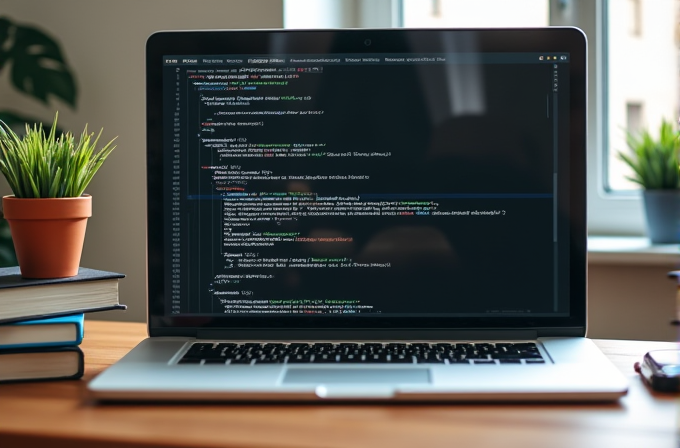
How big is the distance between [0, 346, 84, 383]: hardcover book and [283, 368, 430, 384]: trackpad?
251 millimetres

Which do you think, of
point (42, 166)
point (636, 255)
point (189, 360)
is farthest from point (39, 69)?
point (636, 255)

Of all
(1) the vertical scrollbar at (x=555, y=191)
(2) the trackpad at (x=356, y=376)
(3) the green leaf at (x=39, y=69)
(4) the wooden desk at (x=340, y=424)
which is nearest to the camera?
(4) the wooden desk at (x=340, y=424)

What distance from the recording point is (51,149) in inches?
34.6

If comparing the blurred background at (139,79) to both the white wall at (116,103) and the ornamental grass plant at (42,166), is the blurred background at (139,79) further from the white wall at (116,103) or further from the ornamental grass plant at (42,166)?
the ornamental grass plant at (42,166)

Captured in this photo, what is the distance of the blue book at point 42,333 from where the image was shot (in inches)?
31.6

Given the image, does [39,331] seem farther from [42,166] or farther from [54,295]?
[42,166]

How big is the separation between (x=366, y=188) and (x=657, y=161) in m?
0.85

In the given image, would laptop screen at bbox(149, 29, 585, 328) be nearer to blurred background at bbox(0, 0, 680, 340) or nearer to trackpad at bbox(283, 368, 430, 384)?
trackpad at bbox(283, 368, 430, 384)

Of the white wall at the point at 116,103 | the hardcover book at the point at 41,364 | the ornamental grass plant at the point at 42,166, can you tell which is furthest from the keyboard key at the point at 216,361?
the white wall at the point at 116,103

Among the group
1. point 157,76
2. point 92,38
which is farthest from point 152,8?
point 157,76

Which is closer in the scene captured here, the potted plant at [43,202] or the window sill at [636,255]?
the potted plant at [43,202]

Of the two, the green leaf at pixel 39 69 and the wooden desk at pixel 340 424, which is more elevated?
the green leaf at pixel 39 69

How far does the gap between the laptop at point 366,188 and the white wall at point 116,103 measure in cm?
75

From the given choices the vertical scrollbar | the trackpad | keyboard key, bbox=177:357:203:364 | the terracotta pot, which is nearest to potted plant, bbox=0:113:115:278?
the terracotta pot
